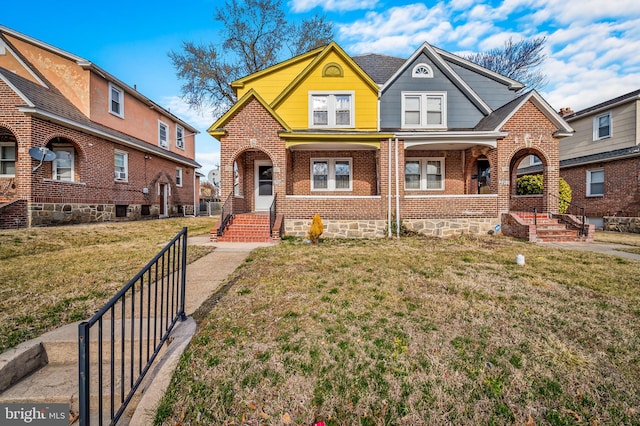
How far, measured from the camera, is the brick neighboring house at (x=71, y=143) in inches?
401

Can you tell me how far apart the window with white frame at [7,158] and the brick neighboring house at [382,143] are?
345 inches

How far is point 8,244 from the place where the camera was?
23.2 feet

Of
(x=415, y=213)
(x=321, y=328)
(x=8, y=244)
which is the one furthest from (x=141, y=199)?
(x=321, y=328)

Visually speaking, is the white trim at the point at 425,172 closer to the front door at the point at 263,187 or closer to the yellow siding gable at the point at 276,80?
the front door at the point at 263,187

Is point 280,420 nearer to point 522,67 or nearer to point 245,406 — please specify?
point 245,406

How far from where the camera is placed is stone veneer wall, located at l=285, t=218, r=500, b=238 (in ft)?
34.5

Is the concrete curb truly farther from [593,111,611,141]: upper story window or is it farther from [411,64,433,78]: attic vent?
[593,111,611,141]: upper story window

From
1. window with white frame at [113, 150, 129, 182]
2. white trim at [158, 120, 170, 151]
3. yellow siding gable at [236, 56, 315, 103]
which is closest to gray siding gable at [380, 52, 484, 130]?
Answer: yellow siding gable at [236, 56, 315, 103]

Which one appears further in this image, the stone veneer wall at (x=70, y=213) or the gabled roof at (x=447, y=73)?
the gabled roof at (x=447, y=73)

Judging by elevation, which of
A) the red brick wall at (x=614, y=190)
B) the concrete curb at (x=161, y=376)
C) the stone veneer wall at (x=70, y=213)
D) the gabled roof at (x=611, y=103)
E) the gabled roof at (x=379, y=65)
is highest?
the gabled roof at (x=379, y=65)

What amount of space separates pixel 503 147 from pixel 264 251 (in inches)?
394

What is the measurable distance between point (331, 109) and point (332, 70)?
5.58 ft

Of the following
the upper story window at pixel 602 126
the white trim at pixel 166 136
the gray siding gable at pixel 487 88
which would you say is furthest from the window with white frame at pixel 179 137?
the upper story window at pixel 602 126

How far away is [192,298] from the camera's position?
4.13m
